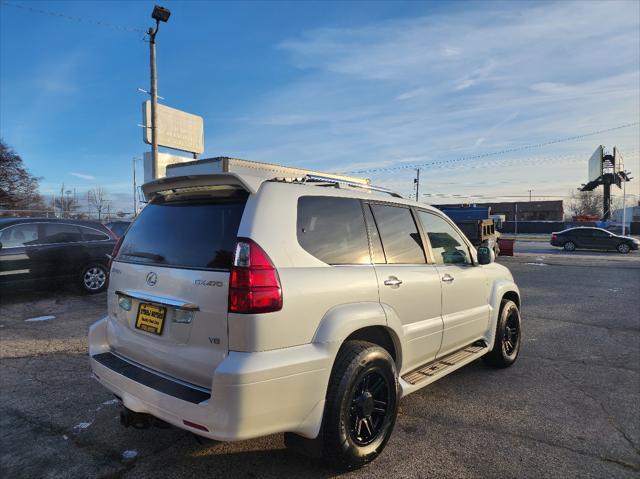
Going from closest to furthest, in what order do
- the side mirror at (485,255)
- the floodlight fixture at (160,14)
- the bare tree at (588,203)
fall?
the side mirror at (485,255) < the floodlight fixture at (160,14) < the bare tree at (588,203)

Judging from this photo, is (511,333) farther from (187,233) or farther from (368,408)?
(187,233)

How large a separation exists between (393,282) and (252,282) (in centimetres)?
125

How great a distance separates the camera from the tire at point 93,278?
343 inches

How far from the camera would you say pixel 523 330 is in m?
6.88

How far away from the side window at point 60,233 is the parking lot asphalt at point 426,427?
2935 millimetres

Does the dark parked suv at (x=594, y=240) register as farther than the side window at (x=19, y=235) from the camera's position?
Yes

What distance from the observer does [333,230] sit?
9.58ft

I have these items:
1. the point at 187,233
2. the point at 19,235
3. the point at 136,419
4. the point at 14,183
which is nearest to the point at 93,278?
the point at 19,235

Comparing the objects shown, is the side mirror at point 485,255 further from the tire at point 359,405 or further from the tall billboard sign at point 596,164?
the tall billboard sign at point 596,164

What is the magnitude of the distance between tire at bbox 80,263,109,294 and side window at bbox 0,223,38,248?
3.59ft

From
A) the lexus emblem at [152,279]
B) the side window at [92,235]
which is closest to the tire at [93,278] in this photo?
the side window at [92,235]

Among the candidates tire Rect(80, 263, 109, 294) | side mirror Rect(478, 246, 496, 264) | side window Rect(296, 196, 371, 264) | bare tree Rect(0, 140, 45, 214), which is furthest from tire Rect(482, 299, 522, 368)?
bare tree Rect(0, 140, 45, 214)

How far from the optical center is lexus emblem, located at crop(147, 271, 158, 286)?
8.79ft

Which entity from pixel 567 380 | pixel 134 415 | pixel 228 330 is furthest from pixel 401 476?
pixel 567 380
